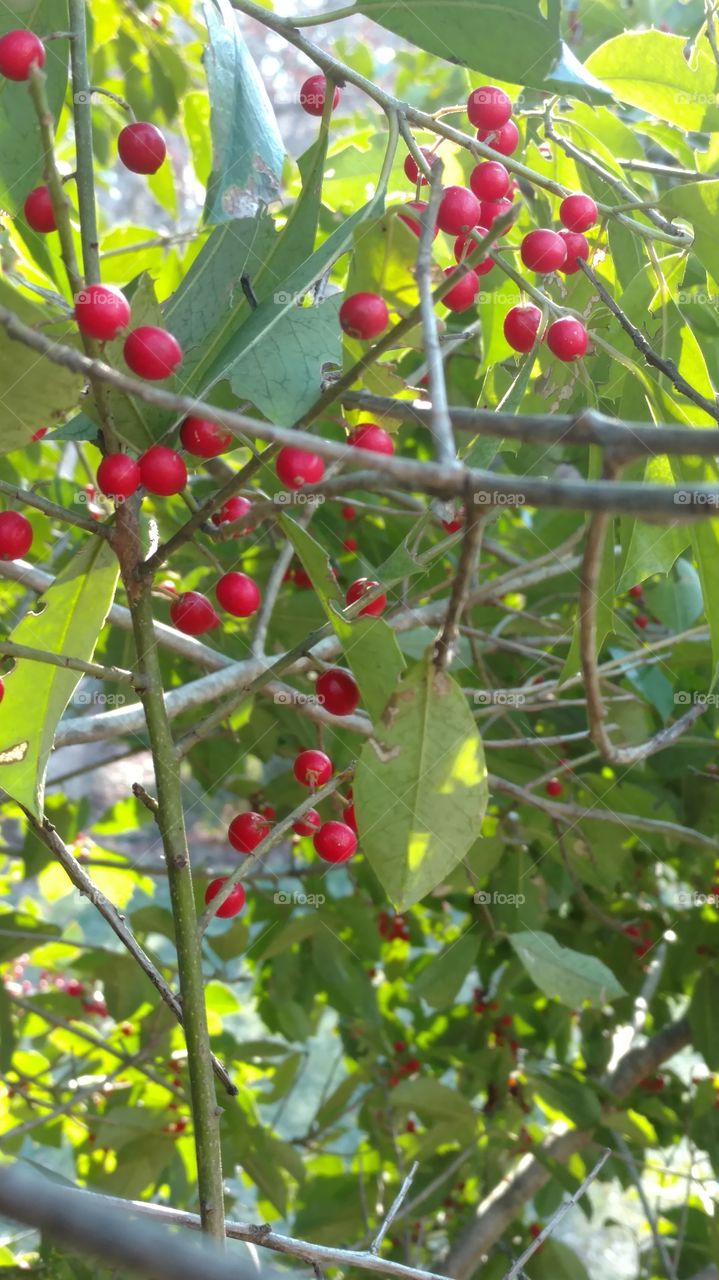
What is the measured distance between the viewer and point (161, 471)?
93 cm

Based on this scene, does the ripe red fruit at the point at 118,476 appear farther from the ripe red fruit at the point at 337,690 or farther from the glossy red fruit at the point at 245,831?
the glossy red fruit at the point at 245,831

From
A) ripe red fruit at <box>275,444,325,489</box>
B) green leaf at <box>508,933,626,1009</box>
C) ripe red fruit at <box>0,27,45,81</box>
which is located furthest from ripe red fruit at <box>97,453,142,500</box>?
green leaf at <box>508,933,626,1009</box>

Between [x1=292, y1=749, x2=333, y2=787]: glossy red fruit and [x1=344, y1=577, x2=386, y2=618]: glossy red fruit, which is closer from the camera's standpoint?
[x1=344, y1=577, x2=386, y2=618]: glossy red fruit

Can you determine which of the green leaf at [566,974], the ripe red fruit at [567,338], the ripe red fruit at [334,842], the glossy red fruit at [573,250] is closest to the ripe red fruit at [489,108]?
the glossy red fruit at [573,250]

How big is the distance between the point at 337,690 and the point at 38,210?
0.52m

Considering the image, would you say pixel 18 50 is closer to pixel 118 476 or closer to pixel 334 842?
pixel 118 476

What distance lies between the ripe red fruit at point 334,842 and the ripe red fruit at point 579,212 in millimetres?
684

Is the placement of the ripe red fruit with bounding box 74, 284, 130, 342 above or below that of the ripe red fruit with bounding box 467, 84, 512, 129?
below

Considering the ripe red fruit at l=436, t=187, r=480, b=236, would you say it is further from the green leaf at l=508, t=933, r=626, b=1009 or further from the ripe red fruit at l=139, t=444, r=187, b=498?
the green leaf at l=508, t=933, r=626, b=1009

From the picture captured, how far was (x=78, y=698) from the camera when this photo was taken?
230 cm

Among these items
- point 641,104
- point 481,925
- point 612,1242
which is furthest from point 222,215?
point 612,1242

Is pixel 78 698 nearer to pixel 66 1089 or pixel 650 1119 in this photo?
pixel 66 1089

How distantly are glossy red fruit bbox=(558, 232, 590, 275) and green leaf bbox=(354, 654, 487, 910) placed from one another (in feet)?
2.01

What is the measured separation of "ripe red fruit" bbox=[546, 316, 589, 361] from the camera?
110 centimetres
